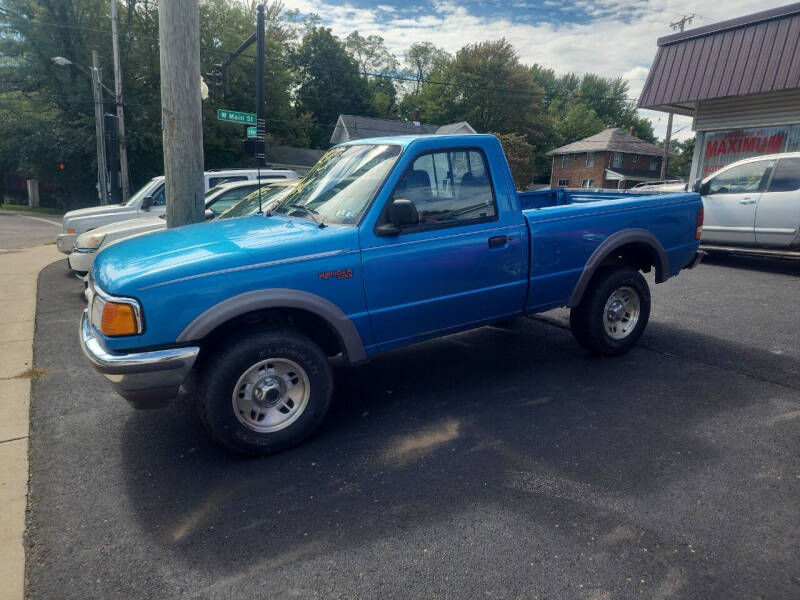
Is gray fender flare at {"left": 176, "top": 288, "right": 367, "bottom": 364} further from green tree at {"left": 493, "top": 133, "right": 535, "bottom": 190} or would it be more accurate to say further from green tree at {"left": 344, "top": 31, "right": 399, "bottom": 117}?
green tree at {"left": 344, "top": 31, "right": 399, "bottom": 117}

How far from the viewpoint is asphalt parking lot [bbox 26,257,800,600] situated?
254 centimetres

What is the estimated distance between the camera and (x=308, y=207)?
4281mm

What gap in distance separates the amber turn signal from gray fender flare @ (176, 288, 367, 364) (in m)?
0.26

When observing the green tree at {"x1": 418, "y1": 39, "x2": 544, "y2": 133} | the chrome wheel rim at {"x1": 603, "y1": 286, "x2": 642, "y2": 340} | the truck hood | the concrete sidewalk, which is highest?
the green tree at {"x1": 418, "y1": 39, "x2": 544, "y2": 133}

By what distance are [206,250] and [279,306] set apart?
60 centimetres

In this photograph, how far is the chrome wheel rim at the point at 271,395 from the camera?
3.51m

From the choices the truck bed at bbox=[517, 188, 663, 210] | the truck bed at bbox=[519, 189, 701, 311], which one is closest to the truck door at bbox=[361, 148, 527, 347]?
the truck bed at bbox=[519, 189, 701, 311]

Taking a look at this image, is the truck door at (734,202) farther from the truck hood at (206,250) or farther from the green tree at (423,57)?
the green tree at (423,57)

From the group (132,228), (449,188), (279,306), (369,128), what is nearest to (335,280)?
(279,306)

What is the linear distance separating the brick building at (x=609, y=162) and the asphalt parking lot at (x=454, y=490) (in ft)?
159

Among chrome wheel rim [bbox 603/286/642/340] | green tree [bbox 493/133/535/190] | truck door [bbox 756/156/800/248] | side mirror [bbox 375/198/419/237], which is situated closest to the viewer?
side mirror [bbox 375/198/419/237]

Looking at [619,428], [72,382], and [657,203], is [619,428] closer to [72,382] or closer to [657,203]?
[657,203]

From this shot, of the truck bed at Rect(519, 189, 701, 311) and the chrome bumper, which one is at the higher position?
the truck bed at Rect(519, 189, 701, 311)

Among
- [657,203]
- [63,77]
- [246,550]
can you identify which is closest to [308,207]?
[246,550]
